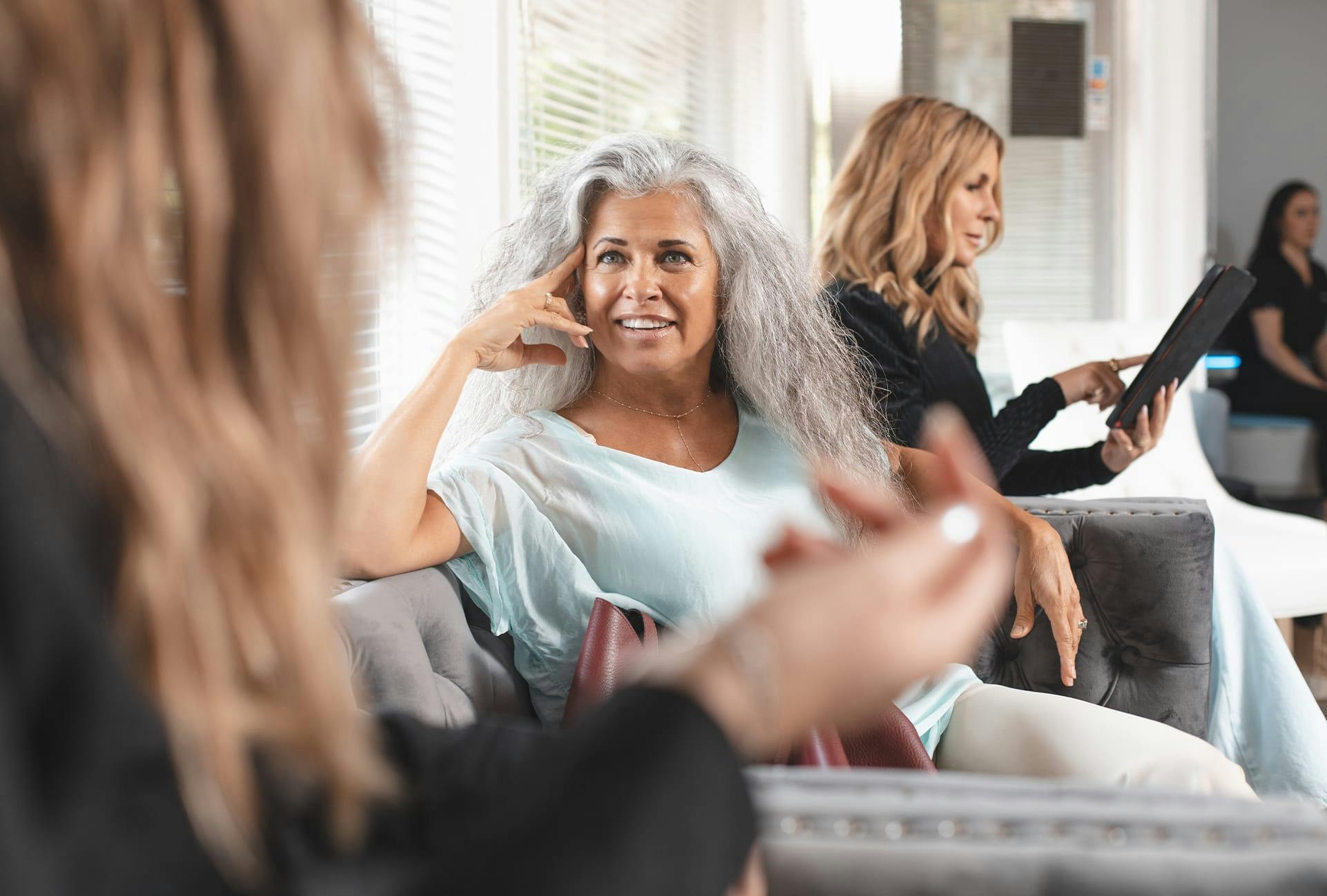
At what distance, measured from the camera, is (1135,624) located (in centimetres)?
180

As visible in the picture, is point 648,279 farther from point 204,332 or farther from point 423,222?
point 204,332

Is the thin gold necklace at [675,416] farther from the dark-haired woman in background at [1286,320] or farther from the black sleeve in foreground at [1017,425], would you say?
the dark-haired woman in background at [1286,320]

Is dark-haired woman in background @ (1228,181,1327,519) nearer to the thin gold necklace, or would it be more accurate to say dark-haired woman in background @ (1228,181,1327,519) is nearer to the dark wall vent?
the dark wall vent

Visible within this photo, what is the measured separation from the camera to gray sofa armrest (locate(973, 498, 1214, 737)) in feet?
5.85

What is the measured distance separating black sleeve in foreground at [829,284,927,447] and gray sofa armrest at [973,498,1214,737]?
366 millimetres

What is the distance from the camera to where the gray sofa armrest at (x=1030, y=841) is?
667 millimetres

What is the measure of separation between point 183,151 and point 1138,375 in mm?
1994

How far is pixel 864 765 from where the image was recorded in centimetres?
133

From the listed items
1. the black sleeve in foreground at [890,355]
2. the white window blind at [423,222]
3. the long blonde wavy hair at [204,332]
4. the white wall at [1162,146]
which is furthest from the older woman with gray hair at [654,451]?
the white wall at [1162,146]

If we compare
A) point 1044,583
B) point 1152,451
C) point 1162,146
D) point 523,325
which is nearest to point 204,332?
point 523,325

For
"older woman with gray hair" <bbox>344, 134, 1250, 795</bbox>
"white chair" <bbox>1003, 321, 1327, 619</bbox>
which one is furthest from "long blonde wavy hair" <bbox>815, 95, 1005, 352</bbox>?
"white chair" <bbox>1003, 321, 1327, 619</bbox>

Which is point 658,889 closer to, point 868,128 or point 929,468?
point 929,468

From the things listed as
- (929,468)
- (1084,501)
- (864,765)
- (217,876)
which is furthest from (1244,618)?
(217,876)

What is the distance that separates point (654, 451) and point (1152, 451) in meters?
2.30
